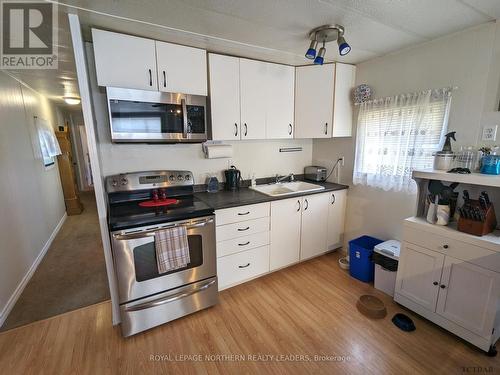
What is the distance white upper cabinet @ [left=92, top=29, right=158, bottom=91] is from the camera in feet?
5.65

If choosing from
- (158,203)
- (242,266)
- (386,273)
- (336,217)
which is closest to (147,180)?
(158,203)

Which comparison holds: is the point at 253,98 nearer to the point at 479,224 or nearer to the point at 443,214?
the point at 443,214

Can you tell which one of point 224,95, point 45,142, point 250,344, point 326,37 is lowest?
point 250,344

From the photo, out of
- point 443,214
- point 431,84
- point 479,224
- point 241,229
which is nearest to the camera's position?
point 479,224

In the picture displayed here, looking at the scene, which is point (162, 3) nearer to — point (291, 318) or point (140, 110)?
point (140, 110)

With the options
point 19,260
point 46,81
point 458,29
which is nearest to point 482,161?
point 458,29

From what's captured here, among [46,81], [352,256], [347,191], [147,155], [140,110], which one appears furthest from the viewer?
[46,81]

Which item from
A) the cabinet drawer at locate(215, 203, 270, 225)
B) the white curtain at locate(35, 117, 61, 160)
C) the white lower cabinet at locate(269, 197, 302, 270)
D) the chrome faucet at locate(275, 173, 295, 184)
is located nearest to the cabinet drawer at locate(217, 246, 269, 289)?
the white lower cabinet at locate(269, 197, 302, 270)

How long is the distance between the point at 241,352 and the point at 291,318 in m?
Result: 0.51

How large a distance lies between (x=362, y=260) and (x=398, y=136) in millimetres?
1281

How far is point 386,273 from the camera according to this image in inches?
86.9

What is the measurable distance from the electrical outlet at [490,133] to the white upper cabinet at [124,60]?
2605mm

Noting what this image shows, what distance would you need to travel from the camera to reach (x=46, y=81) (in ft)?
10.4

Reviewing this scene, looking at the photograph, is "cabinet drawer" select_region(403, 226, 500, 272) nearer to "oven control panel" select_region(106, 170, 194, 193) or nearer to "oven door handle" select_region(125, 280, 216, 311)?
"oven door handle" select_region(125, 280, 216, 311)
